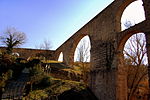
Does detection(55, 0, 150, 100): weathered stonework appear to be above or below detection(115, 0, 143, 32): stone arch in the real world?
below

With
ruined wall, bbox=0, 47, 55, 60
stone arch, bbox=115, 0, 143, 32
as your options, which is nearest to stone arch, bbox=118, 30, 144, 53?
stone arch, bbox=115, 0, 143, 32

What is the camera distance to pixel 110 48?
10.9m

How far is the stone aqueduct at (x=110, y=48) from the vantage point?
31.4ft

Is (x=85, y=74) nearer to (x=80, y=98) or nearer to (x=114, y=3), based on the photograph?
(x=80, y=98)

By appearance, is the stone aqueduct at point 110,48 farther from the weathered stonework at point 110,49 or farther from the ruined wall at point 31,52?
the ruined wall at point 31,52

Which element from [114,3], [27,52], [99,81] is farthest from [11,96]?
[27,52]

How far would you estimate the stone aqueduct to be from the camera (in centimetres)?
959

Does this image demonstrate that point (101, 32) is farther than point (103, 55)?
Yes

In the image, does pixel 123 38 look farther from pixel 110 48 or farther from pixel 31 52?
pixel 31 52

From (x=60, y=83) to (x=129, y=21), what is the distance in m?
8.32

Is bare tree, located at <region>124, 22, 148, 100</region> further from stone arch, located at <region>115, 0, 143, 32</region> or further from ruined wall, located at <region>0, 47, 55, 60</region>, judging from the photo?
ruined wall, located at <region>0, 47, 55, 60</region>

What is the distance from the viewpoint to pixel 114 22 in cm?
1083

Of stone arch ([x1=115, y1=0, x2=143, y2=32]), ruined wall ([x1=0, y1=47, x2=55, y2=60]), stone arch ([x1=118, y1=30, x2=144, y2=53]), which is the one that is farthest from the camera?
ruined wall ([x1=0, y1=47, x2=55, y2=60])

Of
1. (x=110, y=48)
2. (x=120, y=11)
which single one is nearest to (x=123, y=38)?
(x=110, y=48)
